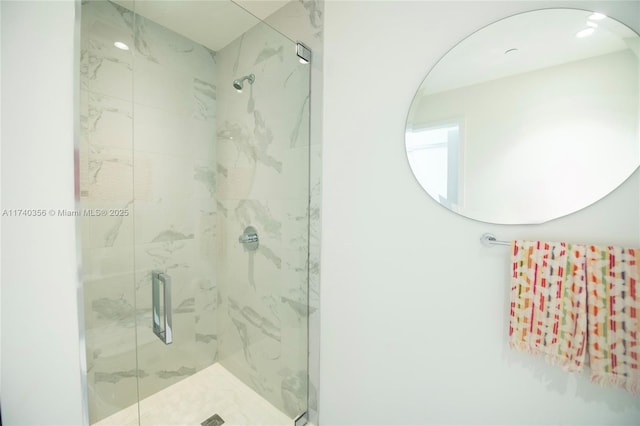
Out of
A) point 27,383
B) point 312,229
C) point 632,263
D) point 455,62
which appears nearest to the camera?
point 632,263

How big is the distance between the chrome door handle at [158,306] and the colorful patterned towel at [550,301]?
132cm

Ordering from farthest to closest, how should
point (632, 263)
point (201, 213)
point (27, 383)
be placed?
point (201, 213), point (27, 383), point (632, 263)

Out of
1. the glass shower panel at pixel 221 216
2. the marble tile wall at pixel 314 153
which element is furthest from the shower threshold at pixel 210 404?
the marble tile wall at pixel 314 153

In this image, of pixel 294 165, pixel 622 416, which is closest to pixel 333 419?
pixel 622 416

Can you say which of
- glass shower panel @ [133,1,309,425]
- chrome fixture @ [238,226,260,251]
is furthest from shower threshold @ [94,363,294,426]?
chrome fixture @ [238,226,260,251]

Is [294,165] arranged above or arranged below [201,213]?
above

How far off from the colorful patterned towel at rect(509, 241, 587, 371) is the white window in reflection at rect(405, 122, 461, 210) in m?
0.29

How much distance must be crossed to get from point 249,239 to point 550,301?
4.13 ft

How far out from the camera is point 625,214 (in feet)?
2.30

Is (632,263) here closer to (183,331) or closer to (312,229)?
(312,229)

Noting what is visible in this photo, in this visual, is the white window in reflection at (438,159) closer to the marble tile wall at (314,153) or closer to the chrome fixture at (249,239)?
the marble tile wall at (314,153)

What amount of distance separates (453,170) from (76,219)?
1375 millimetres

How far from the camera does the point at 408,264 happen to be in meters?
1.03

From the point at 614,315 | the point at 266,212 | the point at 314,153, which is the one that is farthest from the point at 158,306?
the point at 614,315
